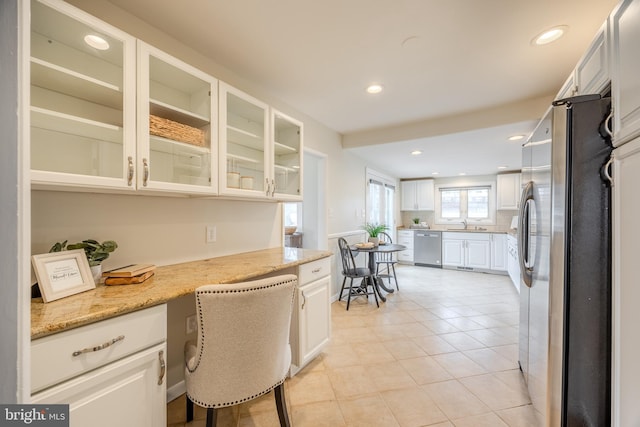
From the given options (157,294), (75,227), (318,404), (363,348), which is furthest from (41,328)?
(363,348)

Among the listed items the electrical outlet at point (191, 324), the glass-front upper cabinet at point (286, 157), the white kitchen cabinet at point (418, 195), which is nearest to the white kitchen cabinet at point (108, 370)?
the electrical outlet at point (191, 324)

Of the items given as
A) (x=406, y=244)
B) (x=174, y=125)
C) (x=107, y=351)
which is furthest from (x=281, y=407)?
(x=406, y=244)

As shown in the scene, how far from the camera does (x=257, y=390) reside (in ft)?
4.04

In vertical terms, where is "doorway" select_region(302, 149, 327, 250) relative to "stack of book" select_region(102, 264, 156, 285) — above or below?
above

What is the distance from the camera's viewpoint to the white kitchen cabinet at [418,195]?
6719 millimetres

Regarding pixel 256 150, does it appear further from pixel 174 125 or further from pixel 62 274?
pixel 62 274

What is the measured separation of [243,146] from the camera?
1998 millimetres

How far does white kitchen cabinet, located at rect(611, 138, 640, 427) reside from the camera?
819 mm

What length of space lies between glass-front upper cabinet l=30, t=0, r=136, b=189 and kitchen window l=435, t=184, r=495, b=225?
6843 millimetres

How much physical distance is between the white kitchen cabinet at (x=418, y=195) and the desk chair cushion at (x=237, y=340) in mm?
6257

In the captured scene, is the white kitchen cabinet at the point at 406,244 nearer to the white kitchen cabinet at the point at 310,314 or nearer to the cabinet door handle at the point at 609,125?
the white kitchen cabinet at the point at 310,314

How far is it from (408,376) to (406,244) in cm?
486

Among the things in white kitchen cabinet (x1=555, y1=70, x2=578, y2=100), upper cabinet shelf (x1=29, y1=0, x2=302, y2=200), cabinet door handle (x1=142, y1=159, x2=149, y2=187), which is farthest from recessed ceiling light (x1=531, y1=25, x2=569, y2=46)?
cabinet door handle (x1=142, y1=159, x2=149, y2=187)

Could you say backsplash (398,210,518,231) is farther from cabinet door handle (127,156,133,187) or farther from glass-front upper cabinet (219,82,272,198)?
cabinet door handle (127,156,133,187)
